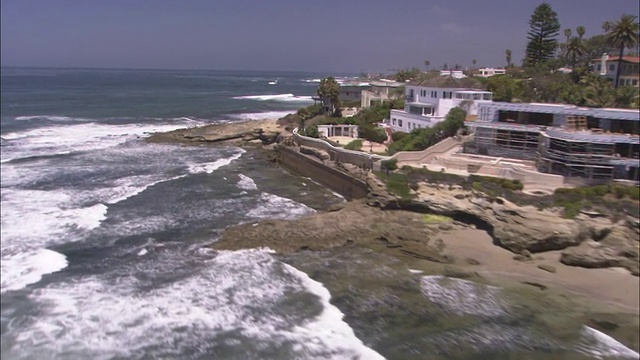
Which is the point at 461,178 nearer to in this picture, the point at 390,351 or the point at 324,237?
the point at 324,237

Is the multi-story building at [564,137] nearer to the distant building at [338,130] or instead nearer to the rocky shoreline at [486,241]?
Result: the rocky shoreline at [486,241]

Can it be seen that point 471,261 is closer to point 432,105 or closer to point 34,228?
point 432,105

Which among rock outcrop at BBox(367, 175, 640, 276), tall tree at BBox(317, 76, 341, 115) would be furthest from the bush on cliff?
tall tree at BBox(317, 76, 341, 115)

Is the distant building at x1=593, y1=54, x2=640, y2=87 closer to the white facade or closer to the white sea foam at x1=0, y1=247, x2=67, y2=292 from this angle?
the white facade

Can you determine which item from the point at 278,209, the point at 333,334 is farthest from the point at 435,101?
the point at 333,334

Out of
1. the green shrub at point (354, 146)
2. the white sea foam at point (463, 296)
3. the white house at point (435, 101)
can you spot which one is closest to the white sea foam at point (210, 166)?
the green shrub at point (354, 146)
